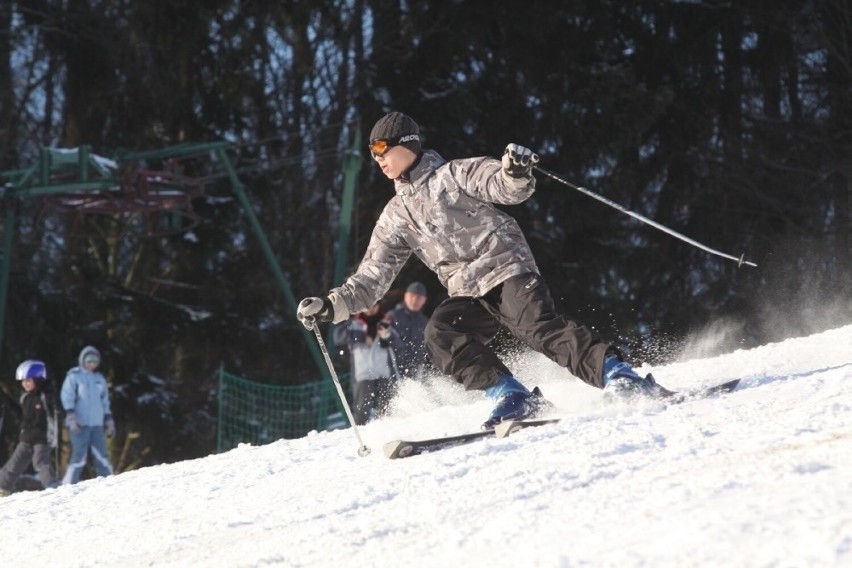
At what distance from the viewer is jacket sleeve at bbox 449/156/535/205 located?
417 cm

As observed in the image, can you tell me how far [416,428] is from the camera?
515 cm

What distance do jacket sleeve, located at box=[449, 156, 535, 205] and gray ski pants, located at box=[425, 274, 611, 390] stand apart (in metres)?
0.35

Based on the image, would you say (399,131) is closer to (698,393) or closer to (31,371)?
(698,393)

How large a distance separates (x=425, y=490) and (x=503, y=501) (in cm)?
40

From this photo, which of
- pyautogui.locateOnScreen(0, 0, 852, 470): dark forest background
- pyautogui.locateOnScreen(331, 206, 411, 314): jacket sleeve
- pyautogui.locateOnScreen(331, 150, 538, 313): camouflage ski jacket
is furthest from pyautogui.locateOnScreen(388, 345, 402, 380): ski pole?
pyautogui.locateOnScreen(0, 0, 852, 470): dark forest background

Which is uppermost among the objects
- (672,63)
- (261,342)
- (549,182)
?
(672,63)

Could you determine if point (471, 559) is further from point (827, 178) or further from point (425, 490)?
point (827, 178)

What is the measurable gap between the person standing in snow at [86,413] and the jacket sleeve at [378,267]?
15.4ft

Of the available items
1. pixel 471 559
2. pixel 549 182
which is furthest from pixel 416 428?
pixel 549 182

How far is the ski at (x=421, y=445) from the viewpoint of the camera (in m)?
4.22

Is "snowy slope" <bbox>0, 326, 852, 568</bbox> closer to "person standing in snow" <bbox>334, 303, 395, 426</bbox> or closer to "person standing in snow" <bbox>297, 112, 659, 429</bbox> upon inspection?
"person standing in snow" <bbox>297, 112, 659, 429</bbox>

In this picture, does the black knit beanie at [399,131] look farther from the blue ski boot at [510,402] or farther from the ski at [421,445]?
the ski at [421,445]

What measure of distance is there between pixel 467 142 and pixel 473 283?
11745mm

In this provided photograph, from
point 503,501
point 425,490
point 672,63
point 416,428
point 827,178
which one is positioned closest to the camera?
point 503,501
